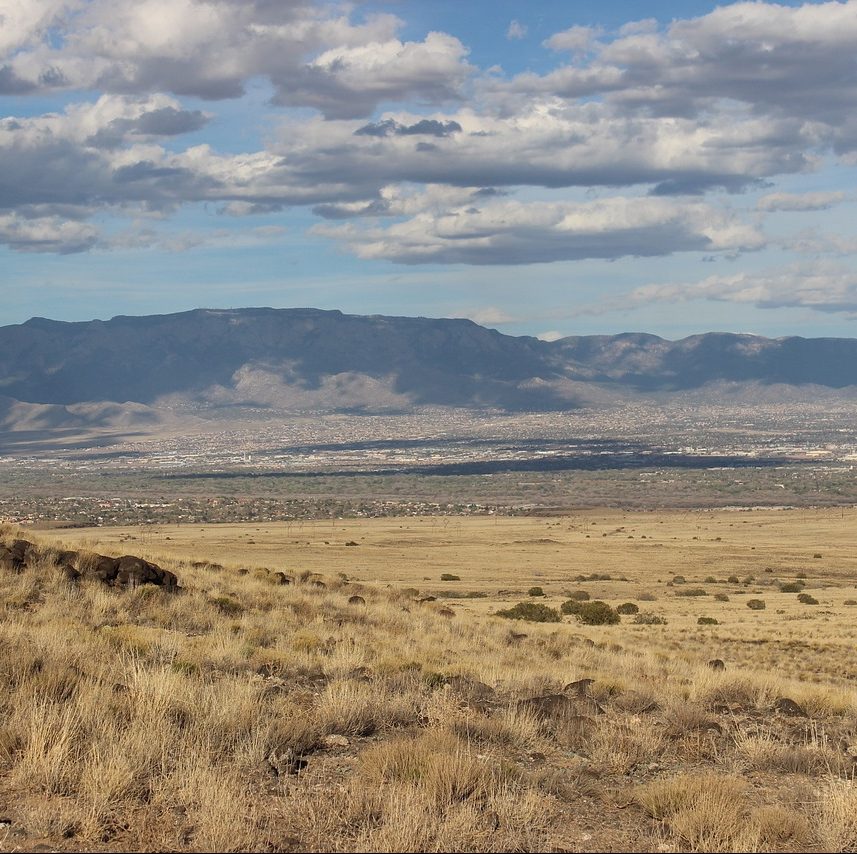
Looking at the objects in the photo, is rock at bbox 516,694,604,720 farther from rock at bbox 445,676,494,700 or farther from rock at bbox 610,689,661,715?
rock at bbox 445,676,494,700

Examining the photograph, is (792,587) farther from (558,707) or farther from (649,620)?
(558,707)

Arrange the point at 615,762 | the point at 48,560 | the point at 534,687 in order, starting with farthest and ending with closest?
1. the point at 48,560
2. the point at 534,687
3. the point at 615,762

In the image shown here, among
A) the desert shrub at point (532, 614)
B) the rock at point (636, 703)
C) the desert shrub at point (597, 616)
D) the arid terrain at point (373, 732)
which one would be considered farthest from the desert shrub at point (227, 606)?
the desert shrub at point (597, 616)

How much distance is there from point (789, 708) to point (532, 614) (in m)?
24.0

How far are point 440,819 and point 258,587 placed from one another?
63.4 feet

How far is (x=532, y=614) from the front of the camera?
39625 millimetres

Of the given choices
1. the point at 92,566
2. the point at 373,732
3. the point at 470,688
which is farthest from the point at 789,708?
the point at 92,566

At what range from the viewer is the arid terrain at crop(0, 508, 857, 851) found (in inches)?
334

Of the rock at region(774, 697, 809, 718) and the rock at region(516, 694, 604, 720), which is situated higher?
the rock at region(516, 694, 604, 720)

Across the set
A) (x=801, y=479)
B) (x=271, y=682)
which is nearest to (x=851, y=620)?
(x=271, y=682)

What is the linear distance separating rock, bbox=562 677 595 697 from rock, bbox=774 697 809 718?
9.12 ft

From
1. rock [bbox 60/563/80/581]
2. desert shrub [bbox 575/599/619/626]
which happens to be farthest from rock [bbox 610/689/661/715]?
desert shrub [bbox 575/599/619/626]

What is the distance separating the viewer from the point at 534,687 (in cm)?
1541

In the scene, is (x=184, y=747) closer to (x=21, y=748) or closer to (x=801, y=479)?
(x=21, y=748)
